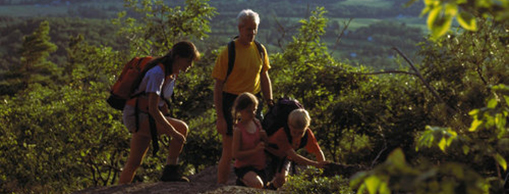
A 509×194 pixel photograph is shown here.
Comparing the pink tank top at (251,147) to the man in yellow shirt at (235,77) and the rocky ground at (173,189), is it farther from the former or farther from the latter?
the man in yellow shirt at (235,77)

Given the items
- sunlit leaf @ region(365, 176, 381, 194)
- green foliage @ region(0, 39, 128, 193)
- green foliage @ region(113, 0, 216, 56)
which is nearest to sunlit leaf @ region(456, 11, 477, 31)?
sunlit leaf @ region(365, 176, 381, 194)

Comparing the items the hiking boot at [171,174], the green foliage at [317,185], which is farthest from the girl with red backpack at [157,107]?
the green foliage at [317,185]

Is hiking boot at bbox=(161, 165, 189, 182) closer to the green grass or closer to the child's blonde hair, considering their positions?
the child's blonde hair

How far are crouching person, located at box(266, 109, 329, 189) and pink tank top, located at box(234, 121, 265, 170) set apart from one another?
14 cm

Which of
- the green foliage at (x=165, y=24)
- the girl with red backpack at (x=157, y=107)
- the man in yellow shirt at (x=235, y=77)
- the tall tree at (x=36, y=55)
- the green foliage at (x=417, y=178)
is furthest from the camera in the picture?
the tall tree at (x=36, y=55)

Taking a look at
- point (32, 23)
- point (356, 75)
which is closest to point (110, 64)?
point (356, 75)

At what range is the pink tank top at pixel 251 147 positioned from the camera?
196 inches

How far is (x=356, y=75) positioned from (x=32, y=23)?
101 m

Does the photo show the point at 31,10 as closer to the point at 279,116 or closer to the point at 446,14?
the point at 279,116

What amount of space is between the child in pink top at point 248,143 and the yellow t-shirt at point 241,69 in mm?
369

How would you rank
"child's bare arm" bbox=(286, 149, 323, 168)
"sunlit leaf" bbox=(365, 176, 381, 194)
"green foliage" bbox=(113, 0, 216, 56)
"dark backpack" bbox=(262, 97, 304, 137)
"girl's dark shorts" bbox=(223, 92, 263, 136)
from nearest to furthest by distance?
"sunlit leaf" bbox=(365, 176, 381, 194) → "child's bare arm" bbox=(286, 149, 323, 168) → "dark backpack" bbox=(262, 97, 304, 137) → "girl's dark shorts" bbox=(223, 92, 263, 136) → "green foliage" bbox=(113, 0, 216, 56)

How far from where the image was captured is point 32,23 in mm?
100688

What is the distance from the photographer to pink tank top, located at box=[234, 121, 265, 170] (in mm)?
4977

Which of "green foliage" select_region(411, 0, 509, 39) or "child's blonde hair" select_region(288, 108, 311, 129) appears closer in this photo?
"green foliage" select_region(411, 0, 509, 39)
